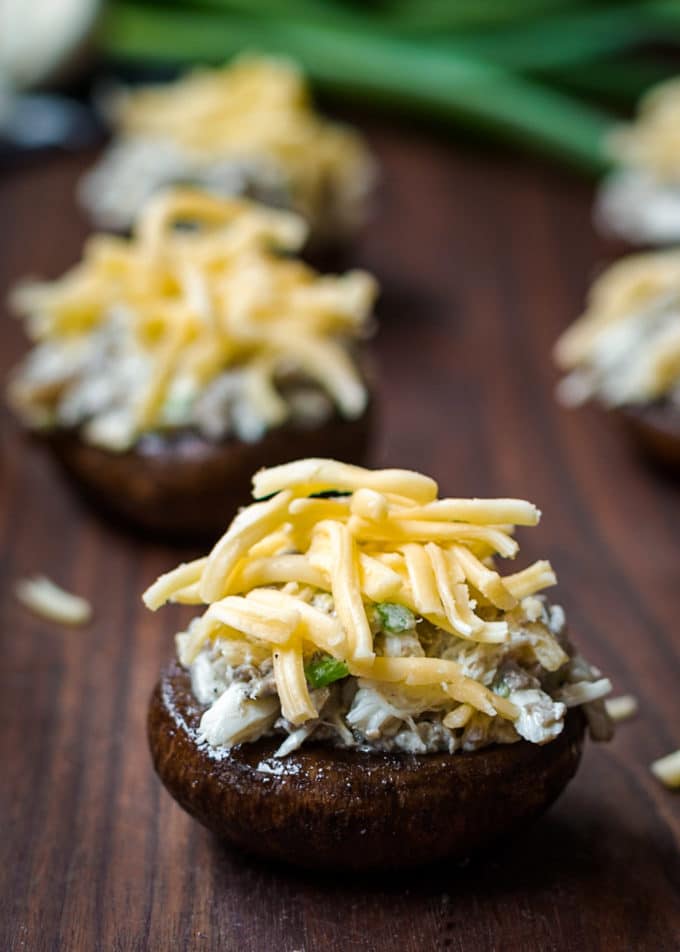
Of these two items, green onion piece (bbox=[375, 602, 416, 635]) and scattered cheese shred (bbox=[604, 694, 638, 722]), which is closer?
green onion piece (bbox=[375, 602, 416, 635])

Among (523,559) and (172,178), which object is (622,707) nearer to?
(523,559)

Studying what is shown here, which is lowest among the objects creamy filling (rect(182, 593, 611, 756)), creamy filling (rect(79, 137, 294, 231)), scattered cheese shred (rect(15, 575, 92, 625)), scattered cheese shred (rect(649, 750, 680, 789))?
scattered cheese shred (rect(15, 575, 92, 625))

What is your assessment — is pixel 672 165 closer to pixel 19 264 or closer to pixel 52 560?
pixel 19 264

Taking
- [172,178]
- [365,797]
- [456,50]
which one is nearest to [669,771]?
[365,797]

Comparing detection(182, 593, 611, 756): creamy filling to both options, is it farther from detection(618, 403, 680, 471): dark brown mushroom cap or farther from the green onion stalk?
the green onion stalk

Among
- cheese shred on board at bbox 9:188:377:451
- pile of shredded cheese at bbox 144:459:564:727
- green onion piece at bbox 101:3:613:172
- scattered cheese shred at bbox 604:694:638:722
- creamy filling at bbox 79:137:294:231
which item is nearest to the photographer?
pile of shredded cheese at bbox 144:459:564:727

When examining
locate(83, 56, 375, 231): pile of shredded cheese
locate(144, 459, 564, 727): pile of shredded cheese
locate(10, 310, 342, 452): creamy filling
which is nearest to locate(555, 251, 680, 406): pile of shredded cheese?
locate(10, 310, 342, 452): creamy filling

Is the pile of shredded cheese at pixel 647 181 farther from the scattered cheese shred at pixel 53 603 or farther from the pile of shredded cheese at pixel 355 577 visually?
the pile of shredded cheese at pixel 355 577
